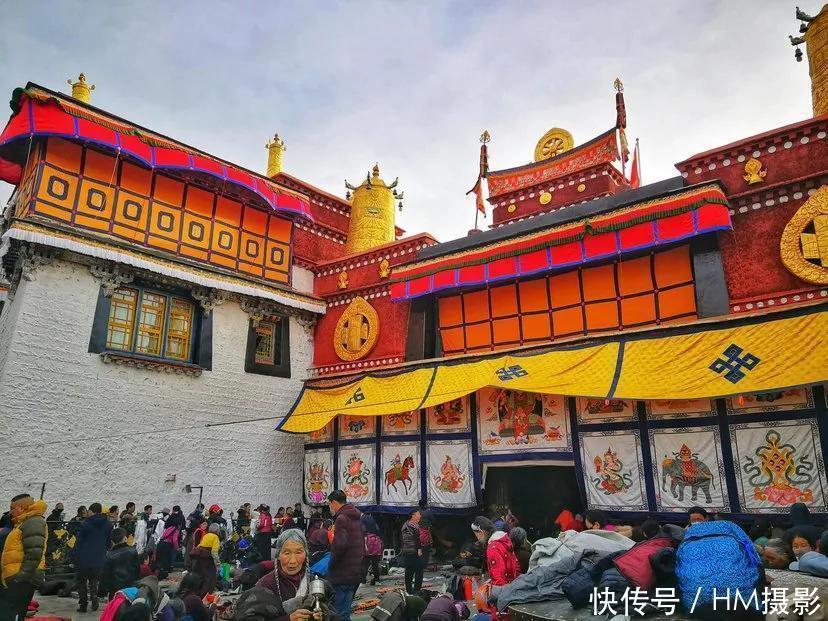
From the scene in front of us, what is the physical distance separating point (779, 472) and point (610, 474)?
2503 mm

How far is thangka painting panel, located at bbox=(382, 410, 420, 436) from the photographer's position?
1226cm

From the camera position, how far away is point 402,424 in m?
12.5

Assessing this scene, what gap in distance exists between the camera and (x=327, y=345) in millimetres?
15281

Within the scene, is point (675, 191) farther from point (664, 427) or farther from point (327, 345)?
point (327, 345)

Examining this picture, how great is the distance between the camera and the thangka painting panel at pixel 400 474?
11.9 metres

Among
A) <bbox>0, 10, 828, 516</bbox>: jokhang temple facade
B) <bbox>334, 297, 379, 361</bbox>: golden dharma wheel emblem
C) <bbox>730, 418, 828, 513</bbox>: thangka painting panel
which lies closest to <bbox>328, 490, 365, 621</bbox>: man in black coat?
<bbox>0, 10, 828, 516</bbox>: jokhang temple facade

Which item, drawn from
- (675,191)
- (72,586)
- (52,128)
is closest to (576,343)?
(675,191)

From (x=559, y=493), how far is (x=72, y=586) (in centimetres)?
942

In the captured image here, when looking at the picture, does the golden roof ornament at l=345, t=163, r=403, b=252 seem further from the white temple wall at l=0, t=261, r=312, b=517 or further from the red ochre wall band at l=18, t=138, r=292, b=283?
the white temple wall at l=0, t=261, r=312, b=517

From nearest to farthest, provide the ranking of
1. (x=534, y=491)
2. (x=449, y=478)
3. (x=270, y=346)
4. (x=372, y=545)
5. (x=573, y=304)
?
(x=372, y=545) < (x=573, y=304) < (x=449, y=478) < (x=534, y=491) < (x=270, y=346)

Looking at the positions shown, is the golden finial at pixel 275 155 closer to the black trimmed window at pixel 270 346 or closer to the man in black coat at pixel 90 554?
the black trimmed window at pixel 270 346

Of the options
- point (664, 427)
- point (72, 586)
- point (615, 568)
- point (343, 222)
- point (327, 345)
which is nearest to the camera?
point (615, 568)

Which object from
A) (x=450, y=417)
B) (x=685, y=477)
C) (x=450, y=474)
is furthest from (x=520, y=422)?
(x=685, y=477)

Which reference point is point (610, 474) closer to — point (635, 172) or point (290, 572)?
point (290, 572)
